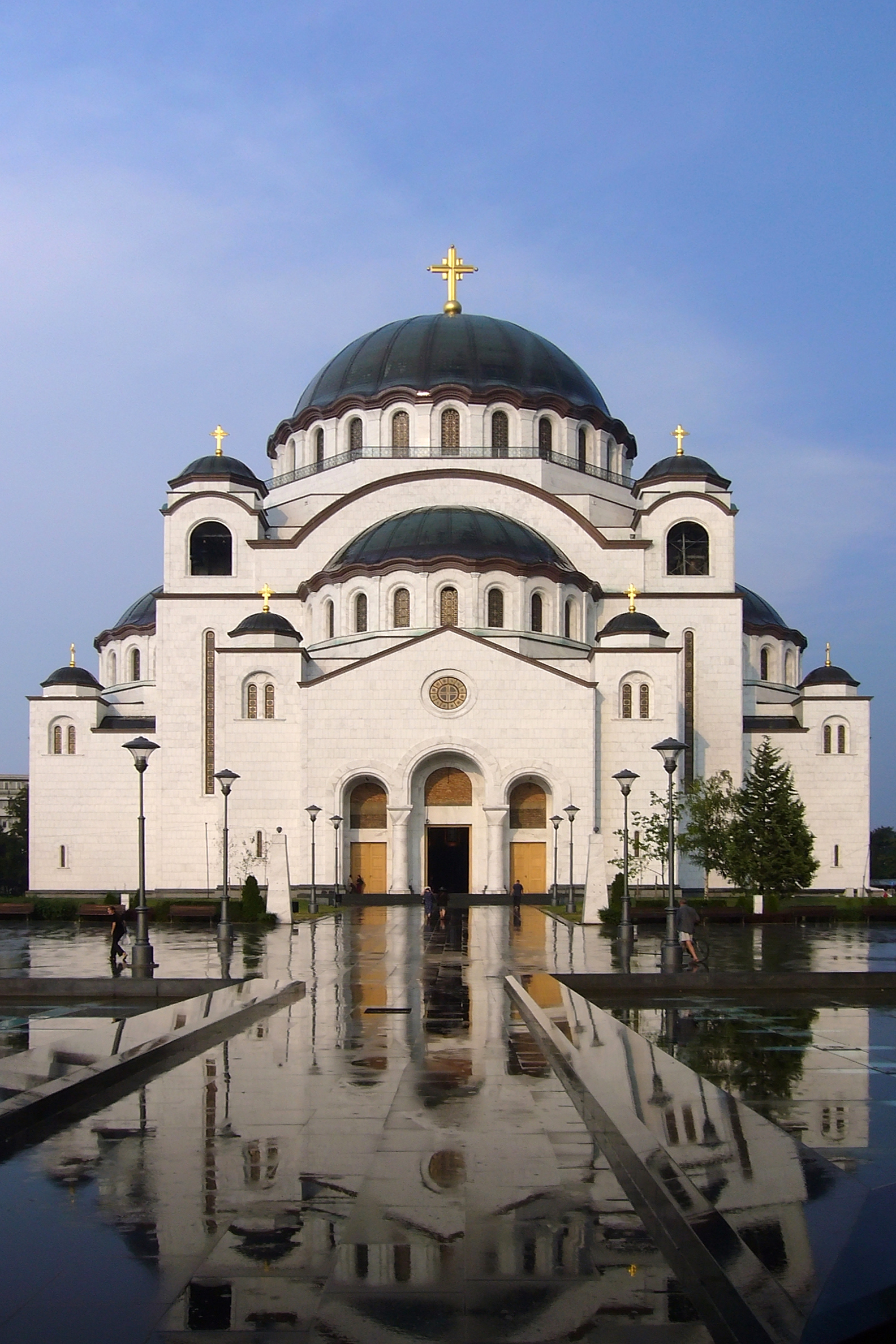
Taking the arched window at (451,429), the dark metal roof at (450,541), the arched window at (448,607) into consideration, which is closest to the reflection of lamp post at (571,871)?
the arched window at (448,607)

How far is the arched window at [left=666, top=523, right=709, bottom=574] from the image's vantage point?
4931 centimetres

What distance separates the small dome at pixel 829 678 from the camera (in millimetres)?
49000

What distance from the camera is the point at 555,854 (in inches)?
1618

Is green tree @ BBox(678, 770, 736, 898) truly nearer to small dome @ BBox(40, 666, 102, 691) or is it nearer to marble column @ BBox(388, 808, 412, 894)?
marble column @ BBox(388, 808, 412, 894)

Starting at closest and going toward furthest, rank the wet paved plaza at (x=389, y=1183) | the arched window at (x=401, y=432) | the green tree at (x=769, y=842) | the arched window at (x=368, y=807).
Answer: the wet paved plaza at (x=389, y=1183) → the green tree at (x=769, y=842) → the arched window at (x=368, y=807) → the arched window at (x=401, y=432)

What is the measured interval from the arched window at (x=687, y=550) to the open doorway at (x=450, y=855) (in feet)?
42.1

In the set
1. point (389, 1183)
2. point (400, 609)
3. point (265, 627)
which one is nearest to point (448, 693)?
point (400, 609)

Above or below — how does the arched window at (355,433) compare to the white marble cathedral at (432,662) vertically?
above

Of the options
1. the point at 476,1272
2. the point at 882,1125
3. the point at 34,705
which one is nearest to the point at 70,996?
the point at 882,1125

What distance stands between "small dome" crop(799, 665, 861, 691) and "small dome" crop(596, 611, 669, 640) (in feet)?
25.0

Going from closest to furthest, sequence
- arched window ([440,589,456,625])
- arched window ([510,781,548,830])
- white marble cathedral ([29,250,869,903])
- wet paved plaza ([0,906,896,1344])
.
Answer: wet paved plaza ([0,906,896,1344]) → white marble cathedral ([29,250,869,903]) → arched window ([510,781,548,830]) → arched window ([440,589,456,625])

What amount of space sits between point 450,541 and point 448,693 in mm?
5517

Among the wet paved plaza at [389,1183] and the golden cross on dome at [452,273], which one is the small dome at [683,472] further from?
the wet paved plaza at [389,1183]

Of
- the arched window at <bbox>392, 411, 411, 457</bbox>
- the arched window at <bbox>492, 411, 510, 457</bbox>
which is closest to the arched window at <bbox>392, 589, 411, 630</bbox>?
the arched window at <bbox>392, 411, 411, 457</bbox>
